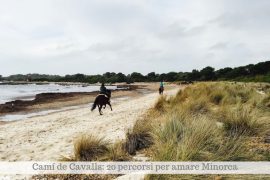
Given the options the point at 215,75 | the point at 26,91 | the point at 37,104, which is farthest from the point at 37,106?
the point at 215,75

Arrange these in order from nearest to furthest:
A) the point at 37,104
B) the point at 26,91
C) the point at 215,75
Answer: the point at 37,104
the point at 26,91
the point at 215,75

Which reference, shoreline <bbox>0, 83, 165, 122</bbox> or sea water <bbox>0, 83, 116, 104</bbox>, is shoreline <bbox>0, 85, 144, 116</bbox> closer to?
shoreline <bbox>0, 83, 165, 122</bbox>

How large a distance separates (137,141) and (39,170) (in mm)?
2134

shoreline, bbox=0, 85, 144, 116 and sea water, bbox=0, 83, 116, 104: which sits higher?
shoreline, bbox=0, 85, 144, 116

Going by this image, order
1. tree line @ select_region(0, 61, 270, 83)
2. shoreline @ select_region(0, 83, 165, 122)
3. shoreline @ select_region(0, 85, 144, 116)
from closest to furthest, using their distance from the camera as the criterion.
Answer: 1. shoreline @ select_region(0, 83, 165, 122)
2. shoreline @ select_region(0, 85, 144, 116)
3. tree line @ select_region(0, 61, 270, 83)

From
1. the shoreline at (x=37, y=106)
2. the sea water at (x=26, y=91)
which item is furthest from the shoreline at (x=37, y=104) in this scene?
the sea water at (x=26, y=91)

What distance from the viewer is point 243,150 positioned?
587cm

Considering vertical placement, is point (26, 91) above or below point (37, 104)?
below

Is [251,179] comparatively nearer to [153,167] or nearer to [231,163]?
[231,163]

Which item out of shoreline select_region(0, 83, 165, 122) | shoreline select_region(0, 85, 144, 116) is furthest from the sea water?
shoreline select_region(0, 83, 165, 122)

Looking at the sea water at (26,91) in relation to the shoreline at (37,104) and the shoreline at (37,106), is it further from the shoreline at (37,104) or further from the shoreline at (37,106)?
the shoreline at (37,106)

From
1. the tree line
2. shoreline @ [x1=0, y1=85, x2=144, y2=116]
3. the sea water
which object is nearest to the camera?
shoreline @ [x1=0, y1=85, x2=144, y2=116]

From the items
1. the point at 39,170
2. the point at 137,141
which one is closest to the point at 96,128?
the point at 137,141

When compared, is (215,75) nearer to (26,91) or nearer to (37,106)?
(26,91)
